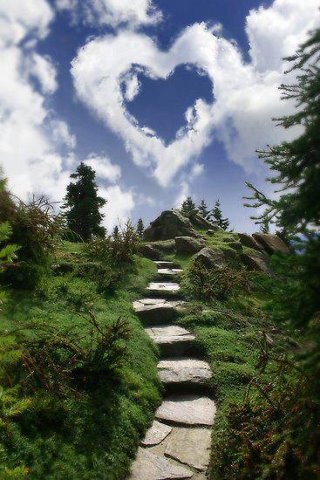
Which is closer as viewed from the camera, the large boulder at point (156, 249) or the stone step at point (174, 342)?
the stone step at point (174, 342)

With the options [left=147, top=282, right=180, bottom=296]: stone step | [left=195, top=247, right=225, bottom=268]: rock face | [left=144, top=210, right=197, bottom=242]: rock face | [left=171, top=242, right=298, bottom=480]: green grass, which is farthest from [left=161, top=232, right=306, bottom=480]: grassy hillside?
[left=144, top=210, right=197, bottom=242]: rock face

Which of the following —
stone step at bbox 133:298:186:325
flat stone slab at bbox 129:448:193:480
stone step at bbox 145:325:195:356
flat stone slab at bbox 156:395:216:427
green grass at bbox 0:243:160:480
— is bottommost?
flat stone slab at bbox 129:448:193:480

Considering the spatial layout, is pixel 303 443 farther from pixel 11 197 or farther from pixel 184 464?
pixel 11 197

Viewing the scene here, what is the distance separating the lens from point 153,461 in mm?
6340

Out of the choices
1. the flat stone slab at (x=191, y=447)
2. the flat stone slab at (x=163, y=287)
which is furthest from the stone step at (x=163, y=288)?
the flat stone slab at (x=191, y=447)

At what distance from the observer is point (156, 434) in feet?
23.2

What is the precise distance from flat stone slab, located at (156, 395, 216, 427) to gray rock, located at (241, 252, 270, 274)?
12.1 m

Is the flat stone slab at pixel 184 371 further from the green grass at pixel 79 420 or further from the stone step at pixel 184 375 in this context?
the green grass at pixel 79 420

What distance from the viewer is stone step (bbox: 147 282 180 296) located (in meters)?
14.6

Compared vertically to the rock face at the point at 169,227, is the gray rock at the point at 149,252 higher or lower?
lower

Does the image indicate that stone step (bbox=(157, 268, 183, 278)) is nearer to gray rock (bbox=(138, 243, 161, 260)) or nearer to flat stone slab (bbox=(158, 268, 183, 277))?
flat stone slab (bbox=(158, 268, 183, 277))

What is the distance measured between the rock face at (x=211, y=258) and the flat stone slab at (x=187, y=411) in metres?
9.79

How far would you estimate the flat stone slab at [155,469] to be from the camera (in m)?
5.98

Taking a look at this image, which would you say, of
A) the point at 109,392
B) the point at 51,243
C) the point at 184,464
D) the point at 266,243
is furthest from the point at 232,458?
the point at 266,243
